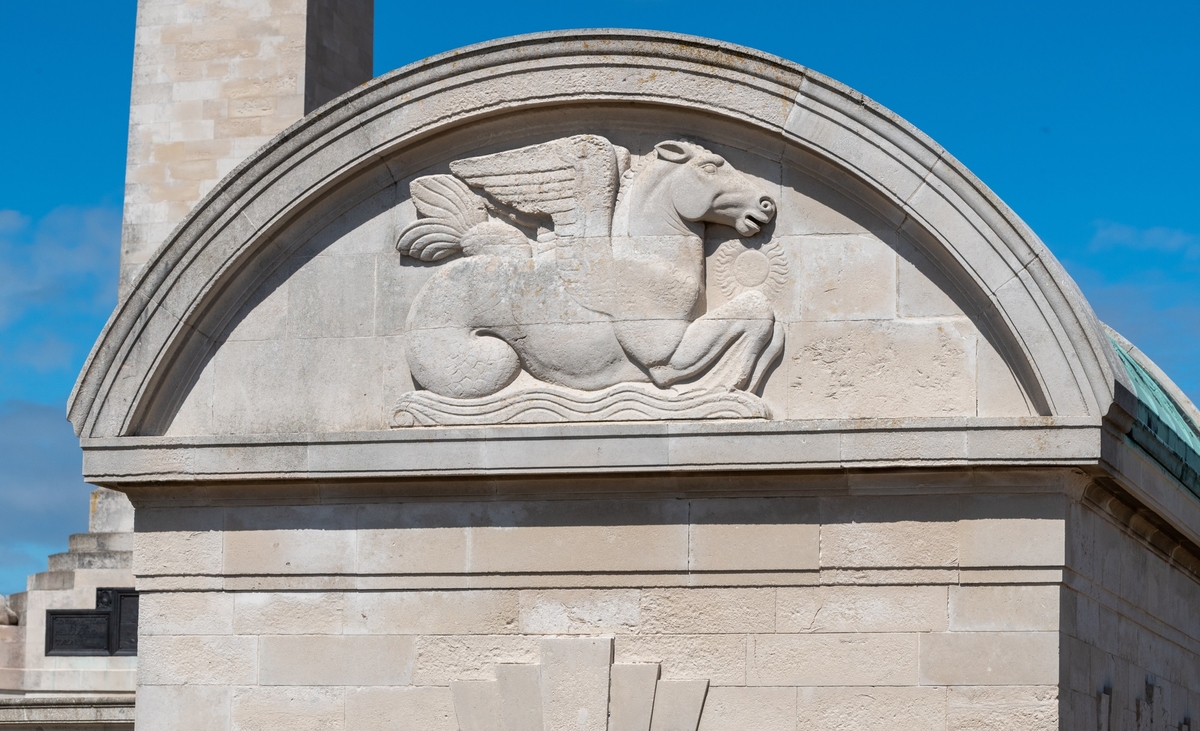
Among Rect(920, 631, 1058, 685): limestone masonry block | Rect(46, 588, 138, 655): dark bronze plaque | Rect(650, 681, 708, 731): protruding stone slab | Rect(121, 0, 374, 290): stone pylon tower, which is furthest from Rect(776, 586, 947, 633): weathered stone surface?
Rect(121, 0, 374, 290): stone pylon tower

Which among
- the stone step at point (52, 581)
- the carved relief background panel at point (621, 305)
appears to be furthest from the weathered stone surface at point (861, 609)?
the stone step at point (52, 581)

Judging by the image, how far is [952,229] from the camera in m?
10.0

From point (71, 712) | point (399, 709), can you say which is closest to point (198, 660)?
point (399, 709)

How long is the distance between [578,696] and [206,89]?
10.6 meters

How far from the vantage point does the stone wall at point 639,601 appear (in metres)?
9.85

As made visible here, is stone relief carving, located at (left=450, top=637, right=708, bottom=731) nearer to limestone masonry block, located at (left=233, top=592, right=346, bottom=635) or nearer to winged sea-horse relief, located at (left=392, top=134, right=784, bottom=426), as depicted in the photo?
limestone masonry block, located at (left=233, top=592, right=346, bottom=635)

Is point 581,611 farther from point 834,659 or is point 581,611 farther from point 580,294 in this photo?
point 580,294

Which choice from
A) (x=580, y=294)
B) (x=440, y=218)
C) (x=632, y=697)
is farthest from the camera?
(x=440, y=218)

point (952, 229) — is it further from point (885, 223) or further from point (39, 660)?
point (39, 660)

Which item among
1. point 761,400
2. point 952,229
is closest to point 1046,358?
point 952,229

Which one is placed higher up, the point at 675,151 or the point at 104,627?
the point at 675,151

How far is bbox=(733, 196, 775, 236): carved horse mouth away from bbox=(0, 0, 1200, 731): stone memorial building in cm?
3

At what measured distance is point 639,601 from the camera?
33.9ft

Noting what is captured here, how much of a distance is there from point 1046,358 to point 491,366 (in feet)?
9.93
